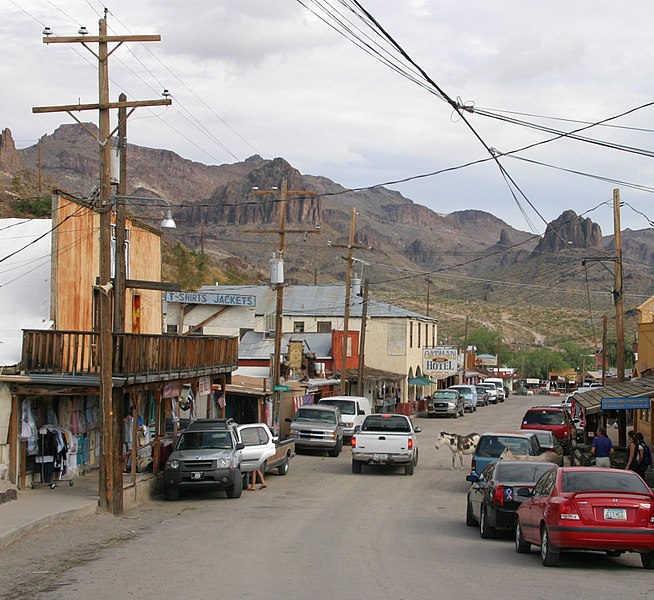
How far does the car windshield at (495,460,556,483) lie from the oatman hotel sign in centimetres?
4837

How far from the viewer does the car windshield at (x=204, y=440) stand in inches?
934

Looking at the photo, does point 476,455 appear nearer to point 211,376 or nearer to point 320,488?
point 320,488

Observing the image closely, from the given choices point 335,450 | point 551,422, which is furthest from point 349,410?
point 551,422

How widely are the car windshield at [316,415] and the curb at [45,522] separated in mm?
16876

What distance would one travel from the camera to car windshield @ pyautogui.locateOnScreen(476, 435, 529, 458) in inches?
964

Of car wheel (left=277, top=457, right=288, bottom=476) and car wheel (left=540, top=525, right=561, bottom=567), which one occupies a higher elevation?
car wheel (left=540, top=525, right=561, bottom=567)

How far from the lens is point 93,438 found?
27.2 m

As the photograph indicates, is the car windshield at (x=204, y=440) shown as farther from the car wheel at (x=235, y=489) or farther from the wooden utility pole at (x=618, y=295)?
the wooden utility pole at (x=618, y=295)

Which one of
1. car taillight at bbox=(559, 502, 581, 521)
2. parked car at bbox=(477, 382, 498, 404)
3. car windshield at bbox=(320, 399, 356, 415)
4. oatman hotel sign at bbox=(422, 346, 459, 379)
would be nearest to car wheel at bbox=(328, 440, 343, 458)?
car windshield at bbox=(320, 399, 356, 415)

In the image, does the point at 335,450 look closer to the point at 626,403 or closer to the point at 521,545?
the point at 626,403

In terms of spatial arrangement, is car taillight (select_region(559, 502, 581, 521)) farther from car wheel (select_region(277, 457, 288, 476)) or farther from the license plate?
car wheel (select_region(277, 457, 288, 476))

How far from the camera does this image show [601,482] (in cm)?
1301

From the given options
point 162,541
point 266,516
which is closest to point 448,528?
point 266,516

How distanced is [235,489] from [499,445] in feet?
23.0
